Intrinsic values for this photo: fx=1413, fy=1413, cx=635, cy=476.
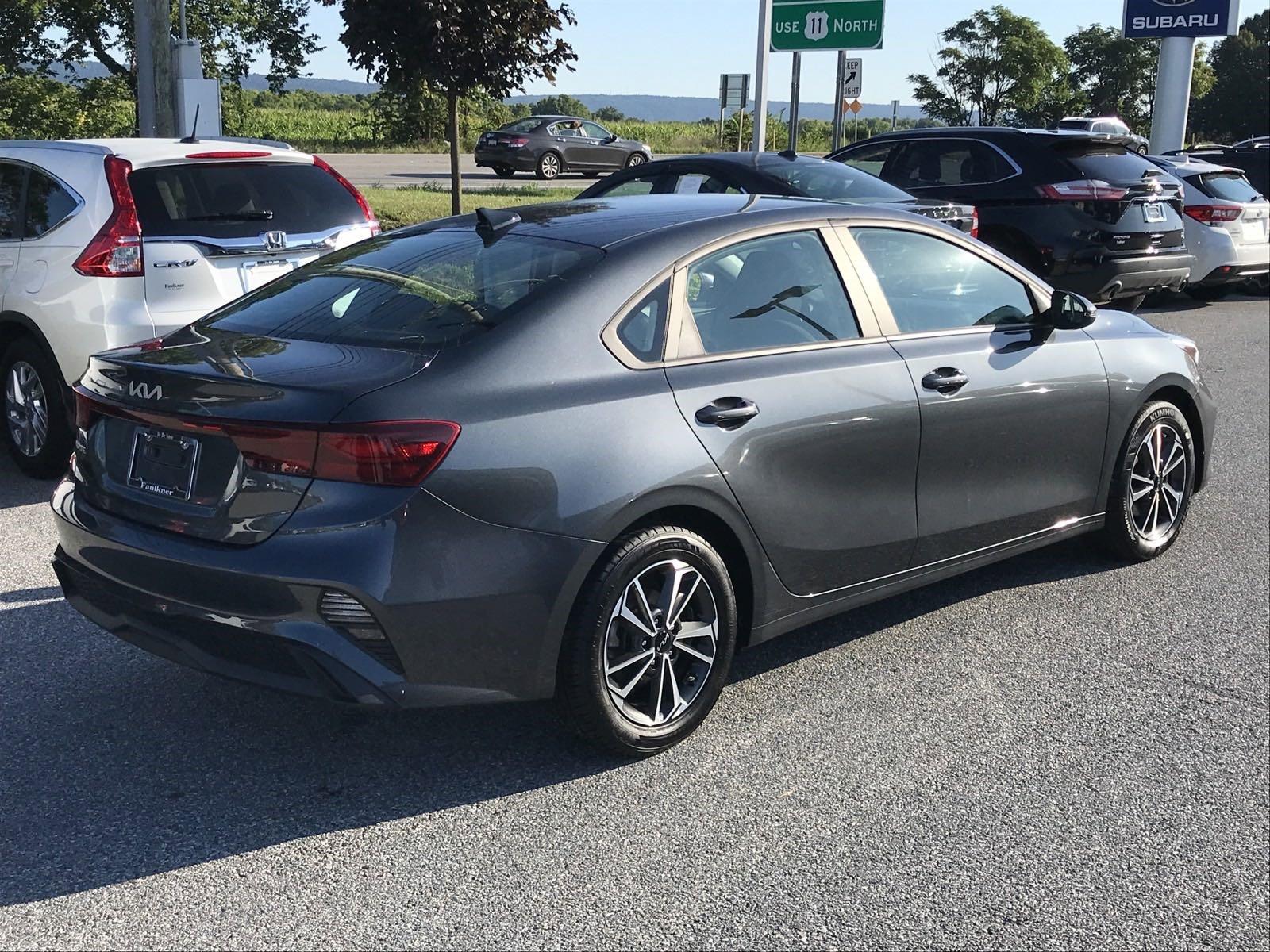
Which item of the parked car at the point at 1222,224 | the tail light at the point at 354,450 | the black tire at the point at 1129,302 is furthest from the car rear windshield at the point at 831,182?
the tail light at the point at 354,450

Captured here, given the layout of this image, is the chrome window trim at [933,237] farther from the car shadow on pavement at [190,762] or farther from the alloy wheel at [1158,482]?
the car shadow on pavement at [190,762]

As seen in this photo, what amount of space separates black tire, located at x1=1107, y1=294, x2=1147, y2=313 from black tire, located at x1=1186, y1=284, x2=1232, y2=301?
9.23 ft

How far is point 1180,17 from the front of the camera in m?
27.9

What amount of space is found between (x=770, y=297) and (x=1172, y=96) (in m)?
26.1

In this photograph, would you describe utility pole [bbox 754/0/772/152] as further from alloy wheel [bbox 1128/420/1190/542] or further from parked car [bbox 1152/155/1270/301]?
alloy wheel [bbox 1128/420/1190/542]

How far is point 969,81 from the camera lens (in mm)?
62781

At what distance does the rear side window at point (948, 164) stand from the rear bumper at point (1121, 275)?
3.79 ft

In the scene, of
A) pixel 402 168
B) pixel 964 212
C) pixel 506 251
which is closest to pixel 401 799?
pixel 506 251

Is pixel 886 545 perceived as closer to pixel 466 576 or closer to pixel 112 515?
pixel 466 576

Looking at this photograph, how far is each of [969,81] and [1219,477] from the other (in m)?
A: 58.8

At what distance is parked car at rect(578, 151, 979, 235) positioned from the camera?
1020 cm

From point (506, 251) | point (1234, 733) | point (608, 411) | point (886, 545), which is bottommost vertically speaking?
point (1234, 733)

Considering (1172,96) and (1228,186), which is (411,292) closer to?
(1228,186)

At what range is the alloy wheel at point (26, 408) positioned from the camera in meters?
7.10
